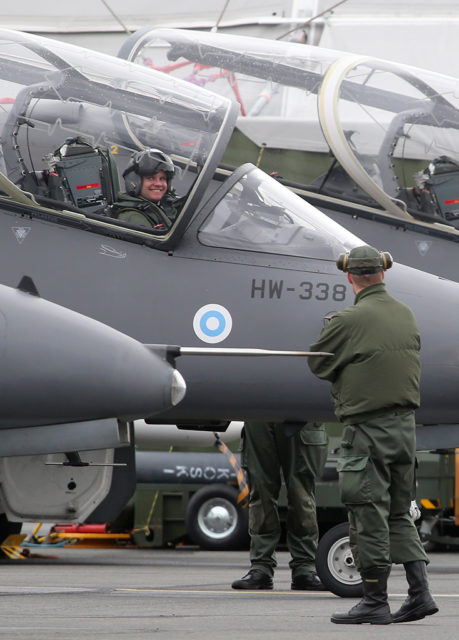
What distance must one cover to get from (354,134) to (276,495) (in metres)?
4.84

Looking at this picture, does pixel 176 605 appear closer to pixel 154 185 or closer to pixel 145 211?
pixel 145 211

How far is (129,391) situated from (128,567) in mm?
7654

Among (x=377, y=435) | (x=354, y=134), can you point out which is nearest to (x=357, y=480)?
(x=377, y=435)

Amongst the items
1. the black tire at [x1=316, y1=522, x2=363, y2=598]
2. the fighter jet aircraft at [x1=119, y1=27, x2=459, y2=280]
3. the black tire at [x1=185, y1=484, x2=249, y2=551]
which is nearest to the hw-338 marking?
the black tire at [x1=316, y1=522, x2=363, y2=598]

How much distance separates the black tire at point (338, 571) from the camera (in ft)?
28.9

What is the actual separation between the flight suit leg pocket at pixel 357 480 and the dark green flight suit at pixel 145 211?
229 centimetres

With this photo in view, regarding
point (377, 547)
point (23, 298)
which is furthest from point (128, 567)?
point (23, 298)

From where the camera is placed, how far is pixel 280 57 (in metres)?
14.0

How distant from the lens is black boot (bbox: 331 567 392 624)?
677 cm

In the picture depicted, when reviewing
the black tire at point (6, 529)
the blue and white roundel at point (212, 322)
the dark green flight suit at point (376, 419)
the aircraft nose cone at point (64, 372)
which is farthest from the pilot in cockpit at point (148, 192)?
the black tire at point (6, 529)

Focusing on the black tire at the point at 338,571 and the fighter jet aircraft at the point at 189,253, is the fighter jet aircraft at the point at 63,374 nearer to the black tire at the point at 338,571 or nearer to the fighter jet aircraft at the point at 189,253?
the fighter jet aircraft at the point at 189,253

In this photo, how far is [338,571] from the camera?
29.1ft

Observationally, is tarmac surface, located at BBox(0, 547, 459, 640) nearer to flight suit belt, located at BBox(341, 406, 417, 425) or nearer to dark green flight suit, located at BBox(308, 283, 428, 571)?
dark green flight suit, located at BBox(308, 283, 428, 571)

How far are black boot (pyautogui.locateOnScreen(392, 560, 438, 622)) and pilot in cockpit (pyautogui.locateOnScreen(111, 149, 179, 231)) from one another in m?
2.87
